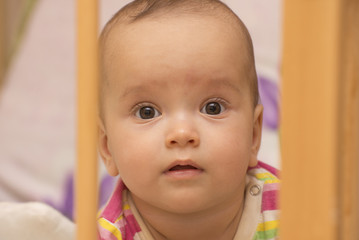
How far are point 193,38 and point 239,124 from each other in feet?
0.49

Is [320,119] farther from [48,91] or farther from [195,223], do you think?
[48,91]

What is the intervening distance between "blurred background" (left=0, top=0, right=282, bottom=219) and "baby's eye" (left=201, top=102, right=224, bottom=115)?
624 mm

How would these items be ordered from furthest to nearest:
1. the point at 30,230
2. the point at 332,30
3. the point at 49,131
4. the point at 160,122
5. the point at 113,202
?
the point at 49,131 < the point at 30,230 < the point at 113,202 < the point at 160,122 < the point at 332,30

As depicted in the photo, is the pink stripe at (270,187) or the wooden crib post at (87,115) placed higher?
the wooden crib post at (87,115)

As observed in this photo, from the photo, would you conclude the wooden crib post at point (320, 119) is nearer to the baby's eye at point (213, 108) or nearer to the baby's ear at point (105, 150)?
the baby's eye at point (213, 108)

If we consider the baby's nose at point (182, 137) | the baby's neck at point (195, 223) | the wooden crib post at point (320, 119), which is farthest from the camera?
the baby's neck at point (195, 223)

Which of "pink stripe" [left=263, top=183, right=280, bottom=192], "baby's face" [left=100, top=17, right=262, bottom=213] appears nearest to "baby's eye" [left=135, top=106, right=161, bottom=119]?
"baby's face" [left=100, top=17, right=262, bottom=213]

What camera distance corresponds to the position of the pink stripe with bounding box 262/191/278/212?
98 centimetres

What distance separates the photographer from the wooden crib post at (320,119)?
55 centimetres

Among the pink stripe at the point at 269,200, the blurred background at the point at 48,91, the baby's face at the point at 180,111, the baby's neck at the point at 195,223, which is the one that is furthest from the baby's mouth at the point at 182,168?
the blurred background at the point at 48,91

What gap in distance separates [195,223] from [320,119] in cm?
41

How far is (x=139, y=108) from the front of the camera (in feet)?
2.82

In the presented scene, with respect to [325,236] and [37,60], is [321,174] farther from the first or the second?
[37,60]

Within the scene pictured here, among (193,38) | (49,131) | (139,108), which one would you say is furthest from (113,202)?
(49,131)
